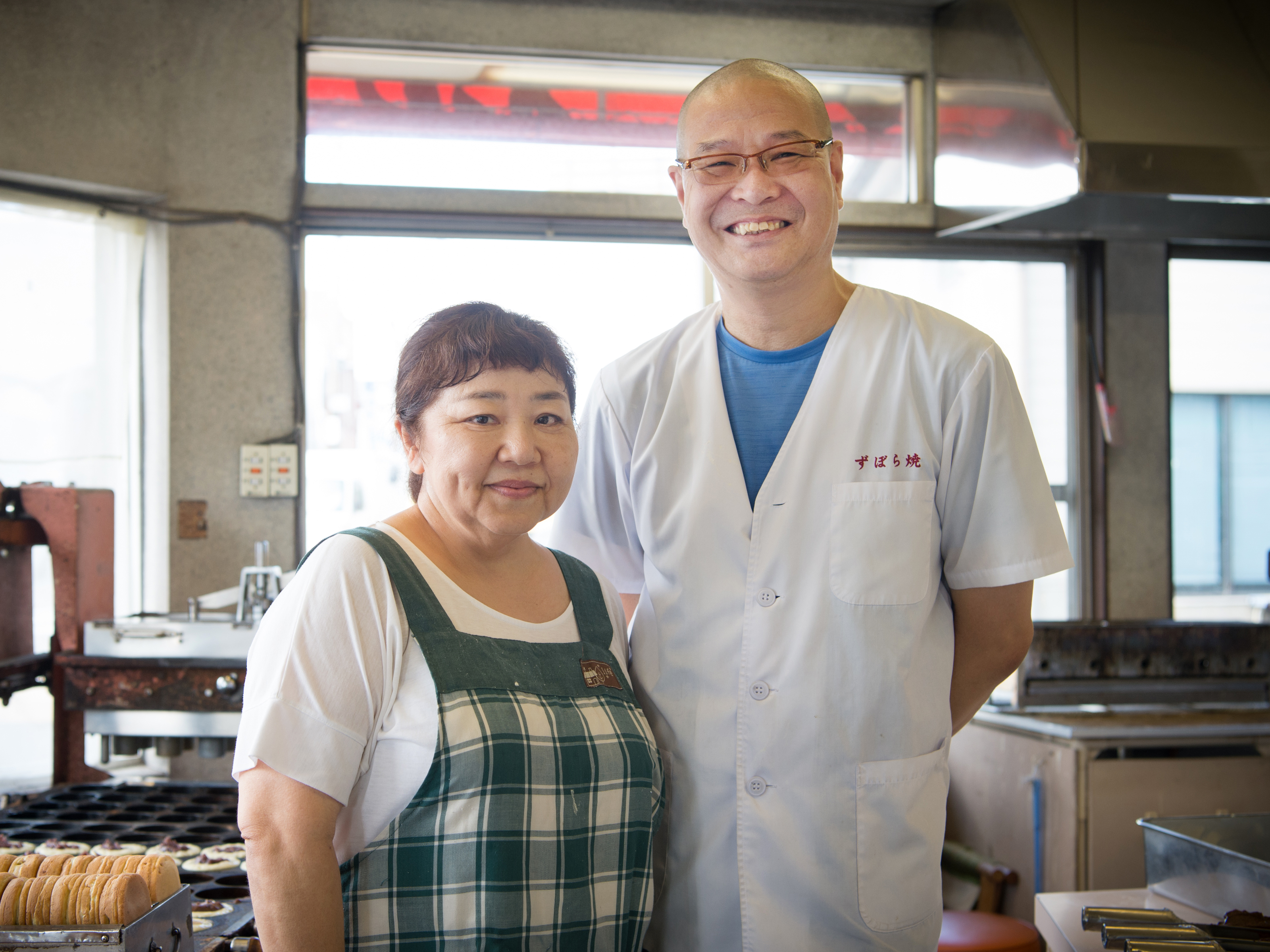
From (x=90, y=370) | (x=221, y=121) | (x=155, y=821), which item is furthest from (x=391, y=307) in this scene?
(x=155, y=821)

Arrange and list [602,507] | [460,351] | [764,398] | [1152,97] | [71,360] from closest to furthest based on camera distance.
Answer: [460,351] → [764,398] → [602,507] → [1152,97] → [71,360]

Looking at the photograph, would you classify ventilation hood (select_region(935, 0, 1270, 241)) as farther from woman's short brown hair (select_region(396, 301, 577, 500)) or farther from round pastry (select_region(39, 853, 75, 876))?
round pastry (select_region(39, 853, 75, 876))

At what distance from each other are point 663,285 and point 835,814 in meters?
2.55

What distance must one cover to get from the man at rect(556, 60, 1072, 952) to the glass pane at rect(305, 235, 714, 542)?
201 centimetres

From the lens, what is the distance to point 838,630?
1.36 m

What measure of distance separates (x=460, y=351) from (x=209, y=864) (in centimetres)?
115

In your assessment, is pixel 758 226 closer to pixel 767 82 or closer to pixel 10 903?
pixel 767 82

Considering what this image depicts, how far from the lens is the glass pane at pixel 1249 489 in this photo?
12.8ft

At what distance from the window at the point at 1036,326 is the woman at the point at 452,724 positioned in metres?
2.75

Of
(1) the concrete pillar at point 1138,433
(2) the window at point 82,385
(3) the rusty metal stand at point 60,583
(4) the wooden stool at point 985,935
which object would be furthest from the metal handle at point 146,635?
(1) the concrete pillar at point 1138,433

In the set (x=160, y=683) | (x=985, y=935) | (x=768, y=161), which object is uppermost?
(x=768, y=161)

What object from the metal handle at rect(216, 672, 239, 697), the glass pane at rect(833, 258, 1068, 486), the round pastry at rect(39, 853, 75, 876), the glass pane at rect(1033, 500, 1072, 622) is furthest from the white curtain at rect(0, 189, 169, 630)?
the glass pane at rect(1033, 500, 1072, 622)

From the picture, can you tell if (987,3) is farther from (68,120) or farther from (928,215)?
(68,120)

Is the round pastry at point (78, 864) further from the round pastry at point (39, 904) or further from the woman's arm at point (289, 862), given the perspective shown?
the woman's arm at point (289, 862)
